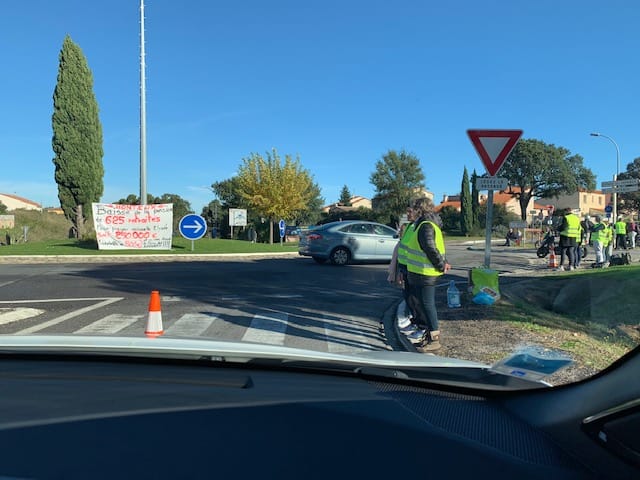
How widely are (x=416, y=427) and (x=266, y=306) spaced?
7911mm

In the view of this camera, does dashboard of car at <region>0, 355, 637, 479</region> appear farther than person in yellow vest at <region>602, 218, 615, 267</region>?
No

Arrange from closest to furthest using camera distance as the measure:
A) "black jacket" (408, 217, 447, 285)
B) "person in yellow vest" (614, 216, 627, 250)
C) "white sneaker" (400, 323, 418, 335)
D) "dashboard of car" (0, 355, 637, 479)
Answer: "dashboard of car" (0, 355, 637, 479) < "black jacket" (408, 217, 447, 285) < "white sneaker" (400, 323, 418, 335) < "person in yellow vest" (614, 216, 627, 250)

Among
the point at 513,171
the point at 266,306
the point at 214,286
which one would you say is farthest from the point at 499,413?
the point at 513,171

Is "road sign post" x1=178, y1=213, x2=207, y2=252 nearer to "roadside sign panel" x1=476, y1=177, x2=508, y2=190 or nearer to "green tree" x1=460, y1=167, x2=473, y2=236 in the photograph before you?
"roadside sign panel" x1=476, y1=177, x2=508, y2=190

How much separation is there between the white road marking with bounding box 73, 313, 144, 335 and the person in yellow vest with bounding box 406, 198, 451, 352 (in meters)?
4.16

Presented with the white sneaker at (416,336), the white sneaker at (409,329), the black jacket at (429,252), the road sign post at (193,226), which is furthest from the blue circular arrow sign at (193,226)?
the black jacket at (429,252)

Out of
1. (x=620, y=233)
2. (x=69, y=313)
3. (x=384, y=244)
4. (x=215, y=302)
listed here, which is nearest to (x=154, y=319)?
(x=69, y=313)

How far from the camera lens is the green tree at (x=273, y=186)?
38.8 meters

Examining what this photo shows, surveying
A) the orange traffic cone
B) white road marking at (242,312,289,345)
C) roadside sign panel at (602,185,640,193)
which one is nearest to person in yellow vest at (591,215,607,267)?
roadside sign panel at (602,185,640,193)

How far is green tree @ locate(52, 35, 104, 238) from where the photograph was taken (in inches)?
1133

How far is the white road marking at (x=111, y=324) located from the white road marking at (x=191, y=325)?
0.70 m

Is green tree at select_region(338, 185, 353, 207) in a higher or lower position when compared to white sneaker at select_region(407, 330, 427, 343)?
higher

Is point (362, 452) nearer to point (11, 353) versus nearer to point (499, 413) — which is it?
point (499, 413)

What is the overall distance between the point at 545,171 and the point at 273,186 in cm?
4699
